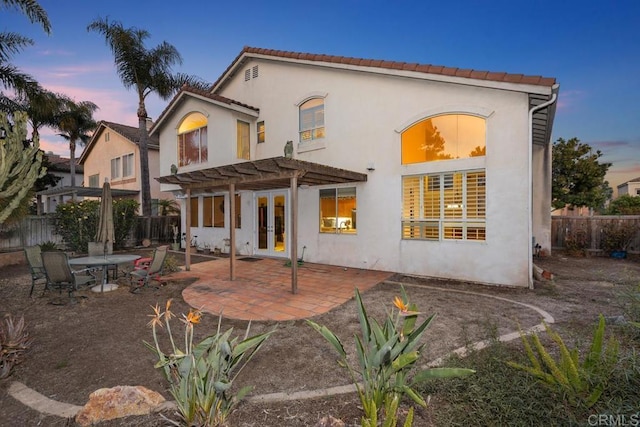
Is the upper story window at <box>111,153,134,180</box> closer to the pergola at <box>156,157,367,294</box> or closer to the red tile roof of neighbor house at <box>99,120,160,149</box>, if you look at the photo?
the red tile roof of neighbor house at <box>99,120,160,149</box>

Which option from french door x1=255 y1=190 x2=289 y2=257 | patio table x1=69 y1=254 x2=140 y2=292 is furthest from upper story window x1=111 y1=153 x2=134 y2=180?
patio table x1=69 y1=254 x2=140 y2=292

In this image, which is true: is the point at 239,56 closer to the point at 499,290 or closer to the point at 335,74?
the point at 335,74

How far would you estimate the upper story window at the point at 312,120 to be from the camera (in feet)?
35.9

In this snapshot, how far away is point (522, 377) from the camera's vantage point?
9.65 feet

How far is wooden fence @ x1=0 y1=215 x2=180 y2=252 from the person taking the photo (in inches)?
482

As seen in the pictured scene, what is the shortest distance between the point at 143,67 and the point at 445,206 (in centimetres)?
1951

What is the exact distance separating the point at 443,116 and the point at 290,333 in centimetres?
730

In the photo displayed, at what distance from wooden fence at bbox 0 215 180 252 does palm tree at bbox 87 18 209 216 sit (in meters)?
1.37

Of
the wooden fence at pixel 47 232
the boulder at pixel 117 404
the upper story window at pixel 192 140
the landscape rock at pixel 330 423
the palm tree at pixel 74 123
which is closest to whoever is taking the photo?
the landscape rock at pixel 330 423

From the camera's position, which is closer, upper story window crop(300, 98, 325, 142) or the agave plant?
the agave plant

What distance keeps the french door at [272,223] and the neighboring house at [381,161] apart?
6 centimetres

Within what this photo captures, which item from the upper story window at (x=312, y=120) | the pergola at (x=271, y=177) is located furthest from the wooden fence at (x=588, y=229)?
the upper story window at (x=312, y=120)

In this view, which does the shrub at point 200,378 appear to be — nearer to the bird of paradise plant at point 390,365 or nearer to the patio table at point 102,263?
the bird of paradise plant at point 390,365

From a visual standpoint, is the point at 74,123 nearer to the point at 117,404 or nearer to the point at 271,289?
the point at 271,289
